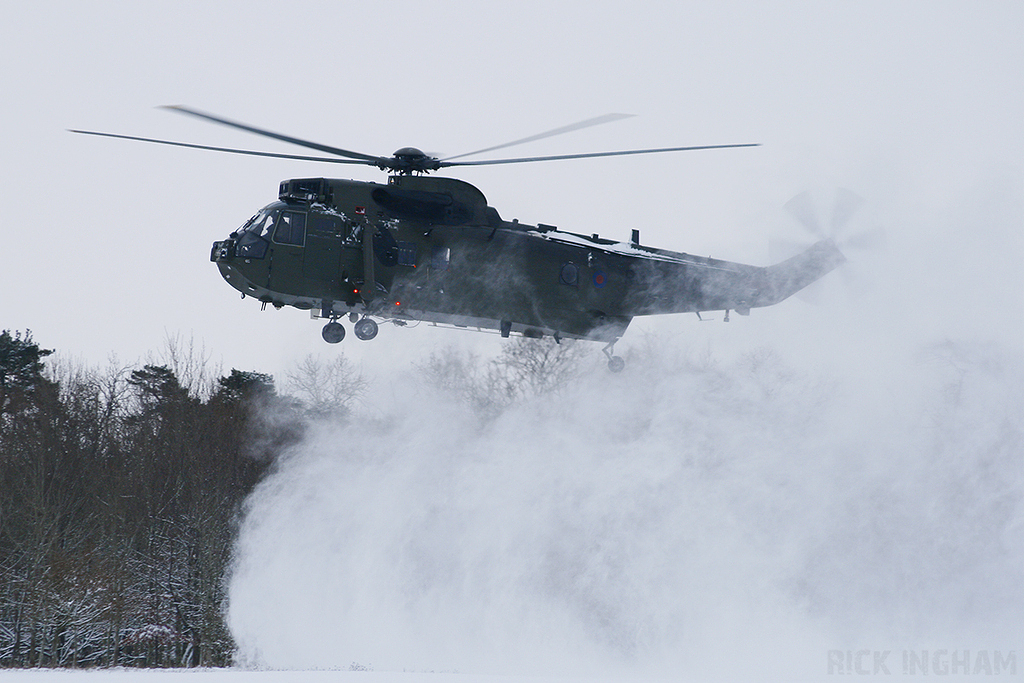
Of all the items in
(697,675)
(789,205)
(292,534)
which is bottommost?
(697,675)

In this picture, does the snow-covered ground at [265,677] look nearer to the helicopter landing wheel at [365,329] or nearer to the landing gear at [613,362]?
the helicopter landing wheel at [365,329]

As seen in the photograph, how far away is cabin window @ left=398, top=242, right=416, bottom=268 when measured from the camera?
18.6m

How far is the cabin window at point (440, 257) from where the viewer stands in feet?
62.1

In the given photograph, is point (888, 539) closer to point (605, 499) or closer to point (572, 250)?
point (605, 499)

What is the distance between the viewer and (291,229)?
17984mm

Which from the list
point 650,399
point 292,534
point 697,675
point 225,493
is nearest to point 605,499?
point 650,399

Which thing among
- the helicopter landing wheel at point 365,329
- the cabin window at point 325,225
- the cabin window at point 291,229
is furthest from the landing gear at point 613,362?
the cabin window at point 291,229

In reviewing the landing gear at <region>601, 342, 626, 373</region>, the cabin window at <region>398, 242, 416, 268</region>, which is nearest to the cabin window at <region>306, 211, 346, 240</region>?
the cabin window at <region>398, 242, 416, 268</region>

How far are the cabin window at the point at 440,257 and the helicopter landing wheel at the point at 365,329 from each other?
152 centimetres

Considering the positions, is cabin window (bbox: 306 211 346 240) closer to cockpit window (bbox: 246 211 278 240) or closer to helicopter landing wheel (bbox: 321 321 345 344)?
cockpit window (bbox: 246 211 278 240)

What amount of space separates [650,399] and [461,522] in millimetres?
5299

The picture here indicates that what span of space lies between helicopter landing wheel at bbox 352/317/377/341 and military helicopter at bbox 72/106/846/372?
18 millimetres

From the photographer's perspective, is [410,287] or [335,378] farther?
[335,378]

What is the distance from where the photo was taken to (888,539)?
2128 centimetres
